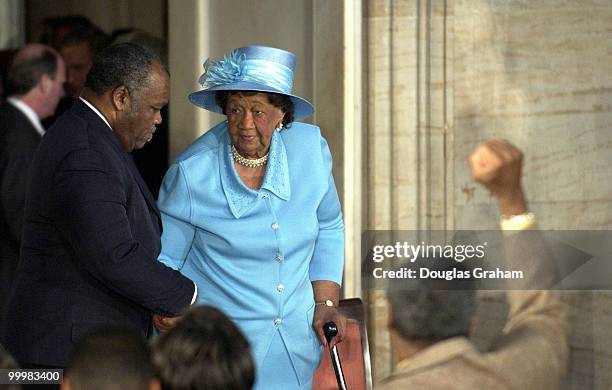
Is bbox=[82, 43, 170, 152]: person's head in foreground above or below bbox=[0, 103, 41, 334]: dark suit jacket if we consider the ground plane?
above

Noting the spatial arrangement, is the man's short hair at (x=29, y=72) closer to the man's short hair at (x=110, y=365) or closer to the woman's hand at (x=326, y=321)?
the woman's hand at (x=326, y=321)

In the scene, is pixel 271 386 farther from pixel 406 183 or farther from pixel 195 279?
pixel 406 183

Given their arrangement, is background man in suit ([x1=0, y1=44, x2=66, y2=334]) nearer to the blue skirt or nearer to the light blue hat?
the light blue hat

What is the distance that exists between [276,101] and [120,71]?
1.58ft

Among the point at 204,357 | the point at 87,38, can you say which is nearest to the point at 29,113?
the point at 87,38

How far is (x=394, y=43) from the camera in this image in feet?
18.8

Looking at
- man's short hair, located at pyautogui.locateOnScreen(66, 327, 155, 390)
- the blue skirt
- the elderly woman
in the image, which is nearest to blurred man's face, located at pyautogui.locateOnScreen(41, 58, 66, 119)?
the elderly woman

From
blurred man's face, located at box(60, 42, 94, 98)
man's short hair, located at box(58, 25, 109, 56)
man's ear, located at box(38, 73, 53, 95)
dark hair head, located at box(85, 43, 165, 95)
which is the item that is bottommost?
dark hair head, located at box(85, 43, 165, 95)

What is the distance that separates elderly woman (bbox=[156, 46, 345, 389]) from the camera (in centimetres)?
428

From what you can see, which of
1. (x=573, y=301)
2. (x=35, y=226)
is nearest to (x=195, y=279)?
(x=35, y=226)

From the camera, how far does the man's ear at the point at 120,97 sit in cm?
418

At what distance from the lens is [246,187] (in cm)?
430

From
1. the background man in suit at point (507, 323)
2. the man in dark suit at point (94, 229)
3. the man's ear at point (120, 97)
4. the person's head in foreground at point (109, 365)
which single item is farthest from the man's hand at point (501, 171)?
the person's head in foreground at point (109, 365)

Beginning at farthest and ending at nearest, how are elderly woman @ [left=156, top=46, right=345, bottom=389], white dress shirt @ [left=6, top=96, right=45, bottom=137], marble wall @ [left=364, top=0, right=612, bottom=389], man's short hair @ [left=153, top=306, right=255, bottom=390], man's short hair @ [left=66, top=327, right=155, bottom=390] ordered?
white dress shirt @ [left=6, top=96, right=45, bottom=137] → marble wall @ [left=364, top=0, right=612, bottom=389] → elderly woman @ [left=156, top=46, right=345, bottom=389] → man's short hair @ [left=66, top=327, right=155, bottom=390] → man's short hair @ [left=153, top=306, right=255, bottom=390]
